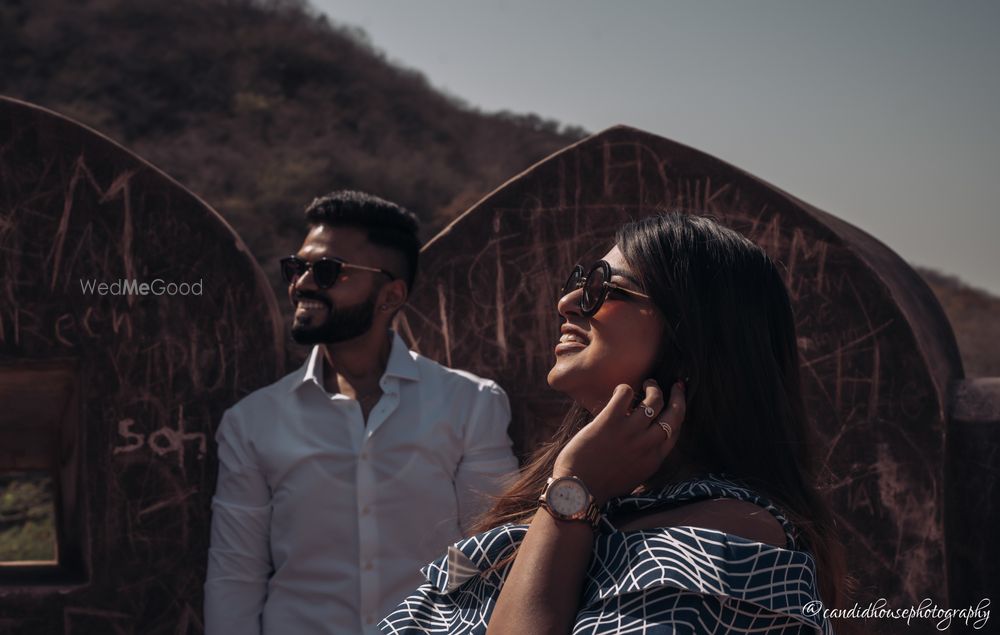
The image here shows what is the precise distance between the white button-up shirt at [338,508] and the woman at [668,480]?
4.78 feet

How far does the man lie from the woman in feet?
4.80

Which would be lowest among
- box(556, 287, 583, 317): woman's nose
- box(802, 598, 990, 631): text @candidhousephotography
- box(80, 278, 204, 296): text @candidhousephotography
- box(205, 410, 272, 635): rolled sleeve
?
box(802, 598, 990, 631): text @candidhousephotography

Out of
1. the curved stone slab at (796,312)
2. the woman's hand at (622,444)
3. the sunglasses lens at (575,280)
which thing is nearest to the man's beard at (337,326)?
the curved stone slab at (796,312)

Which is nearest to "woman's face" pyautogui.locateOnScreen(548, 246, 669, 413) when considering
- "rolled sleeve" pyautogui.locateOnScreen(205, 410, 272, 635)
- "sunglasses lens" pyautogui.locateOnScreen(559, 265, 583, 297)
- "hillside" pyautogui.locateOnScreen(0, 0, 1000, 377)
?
"sunglasses lens" pyautogui.locateOnScreen(559, 265, 583, 297)

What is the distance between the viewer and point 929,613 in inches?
149

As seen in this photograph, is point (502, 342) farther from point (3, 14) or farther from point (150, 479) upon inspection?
point (3, 14)

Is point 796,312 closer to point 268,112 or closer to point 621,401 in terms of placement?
point 621,401

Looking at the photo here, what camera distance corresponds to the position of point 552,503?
181 cm

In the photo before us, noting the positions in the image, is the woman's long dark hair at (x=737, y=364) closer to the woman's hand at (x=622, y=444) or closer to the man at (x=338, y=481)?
the woman's hand at (x=622, y=444)

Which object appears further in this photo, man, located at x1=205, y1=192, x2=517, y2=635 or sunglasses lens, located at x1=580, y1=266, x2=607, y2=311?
man, located at x1=205, y1=192, x2=517, y2=635

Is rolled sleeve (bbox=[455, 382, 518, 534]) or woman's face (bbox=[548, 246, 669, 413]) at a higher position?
woman's face (bbox=[548, 246, 669, 413])

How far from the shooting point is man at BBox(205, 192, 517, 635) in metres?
3.55

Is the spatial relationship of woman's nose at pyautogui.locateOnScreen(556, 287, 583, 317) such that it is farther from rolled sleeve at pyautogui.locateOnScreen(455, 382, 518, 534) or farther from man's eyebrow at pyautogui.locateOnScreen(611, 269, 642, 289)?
rolled sleeve at pyautogui.locateOnScreen(455, 382, 518, 534)

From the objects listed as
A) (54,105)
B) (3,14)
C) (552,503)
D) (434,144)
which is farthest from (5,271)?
(3,14)
